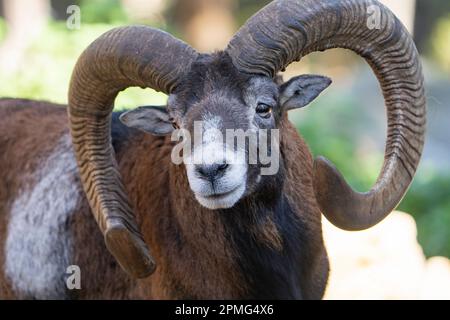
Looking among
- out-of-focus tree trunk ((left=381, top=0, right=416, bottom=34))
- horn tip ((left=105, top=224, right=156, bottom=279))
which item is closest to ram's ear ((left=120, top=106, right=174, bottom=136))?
horn tip ((left=105, top=224, right=156, bottom=279))

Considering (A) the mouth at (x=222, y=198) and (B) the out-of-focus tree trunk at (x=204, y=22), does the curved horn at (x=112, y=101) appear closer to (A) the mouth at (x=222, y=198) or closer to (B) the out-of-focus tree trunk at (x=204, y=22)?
(A) the mouth at (x=222, y=198)

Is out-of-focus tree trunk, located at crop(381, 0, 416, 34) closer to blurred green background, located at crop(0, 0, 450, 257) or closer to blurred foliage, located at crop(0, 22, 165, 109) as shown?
blurred green background, located at crop(0, 0, 450, 257)

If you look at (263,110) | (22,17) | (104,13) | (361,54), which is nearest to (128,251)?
(263,110)

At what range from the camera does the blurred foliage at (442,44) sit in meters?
39.7

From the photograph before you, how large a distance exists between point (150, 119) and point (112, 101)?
49cm

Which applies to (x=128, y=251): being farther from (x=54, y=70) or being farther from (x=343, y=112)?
(x=343, y=112)

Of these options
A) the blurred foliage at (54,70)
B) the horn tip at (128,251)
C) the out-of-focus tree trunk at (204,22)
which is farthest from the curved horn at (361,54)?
the out-of-focus tree trunk at (204,22)

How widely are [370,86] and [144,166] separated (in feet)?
66.4

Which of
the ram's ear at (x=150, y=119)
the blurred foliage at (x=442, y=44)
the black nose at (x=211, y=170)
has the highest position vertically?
the blurred foliage at (x=442, y=44)

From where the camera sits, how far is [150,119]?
8.66m

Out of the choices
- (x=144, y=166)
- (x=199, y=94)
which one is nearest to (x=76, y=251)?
(x=144, y=166)

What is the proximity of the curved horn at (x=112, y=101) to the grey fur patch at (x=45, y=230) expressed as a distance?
64 centimetres

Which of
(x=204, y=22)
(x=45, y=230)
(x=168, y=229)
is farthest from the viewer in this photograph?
(x=204, y=22)

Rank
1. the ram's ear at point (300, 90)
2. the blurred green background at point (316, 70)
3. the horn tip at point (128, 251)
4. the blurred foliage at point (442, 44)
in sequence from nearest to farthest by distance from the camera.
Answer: the ram's ear at point (300, 90), the horn tip at point (128, 251), the blurred green background at point (316, 70), the blurred foliage at point (442, 44)
